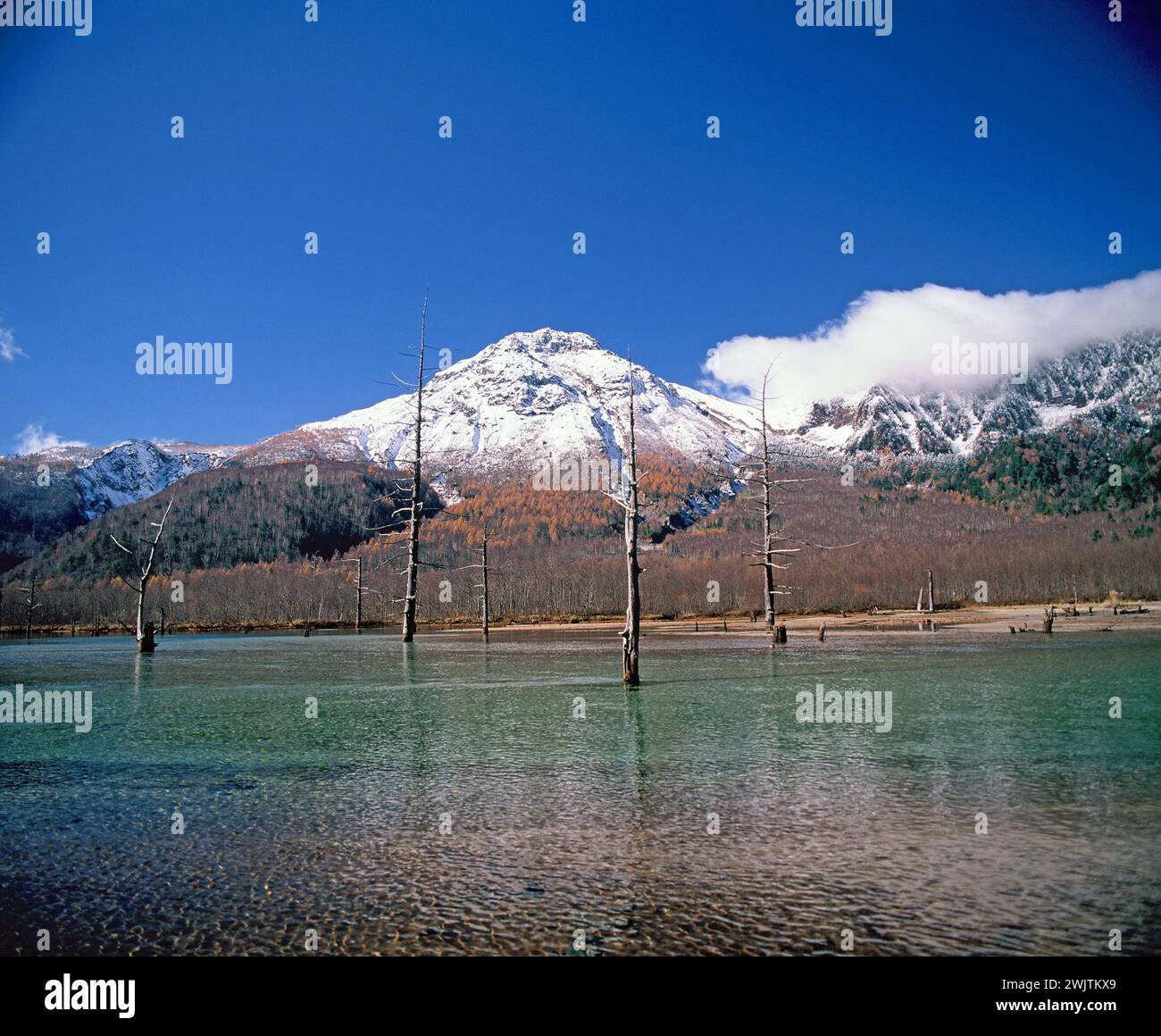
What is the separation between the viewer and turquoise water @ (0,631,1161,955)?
5703 mm

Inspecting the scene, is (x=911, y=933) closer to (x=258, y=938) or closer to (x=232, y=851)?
(x=258, y=938)

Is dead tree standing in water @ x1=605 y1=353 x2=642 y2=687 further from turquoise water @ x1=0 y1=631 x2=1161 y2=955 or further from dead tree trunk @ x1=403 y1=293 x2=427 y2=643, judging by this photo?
dead tree trunk @ x1=403 y1=293 x2=427 y2=643

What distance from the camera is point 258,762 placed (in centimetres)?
1186

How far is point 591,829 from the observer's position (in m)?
8.08

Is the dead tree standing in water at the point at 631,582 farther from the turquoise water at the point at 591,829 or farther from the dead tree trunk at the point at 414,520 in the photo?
the dead tree trunk at the point at 414,520

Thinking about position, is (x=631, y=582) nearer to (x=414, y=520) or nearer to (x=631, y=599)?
(x=631, y=599)

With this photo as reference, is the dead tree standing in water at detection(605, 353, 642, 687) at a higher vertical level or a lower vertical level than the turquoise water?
higher

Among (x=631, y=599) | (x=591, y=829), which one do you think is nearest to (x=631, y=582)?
(x=631, y=599)

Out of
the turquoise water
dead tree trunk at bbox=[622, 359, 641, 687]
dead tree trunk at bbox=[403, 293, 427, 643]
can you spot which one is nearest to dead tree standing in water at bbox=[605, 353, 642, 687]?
dead tree trunk at bbox=[622, 359, 641, 687]

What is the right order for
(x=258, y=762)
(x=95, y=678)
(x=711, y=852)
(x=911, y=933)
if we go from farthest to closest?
(x=95, y=678) < (x=258, y=762) < (x=711, y=852) < (x=911, y=933)

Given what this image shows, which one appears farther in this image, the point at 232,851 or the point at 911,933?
the point at 232,851
